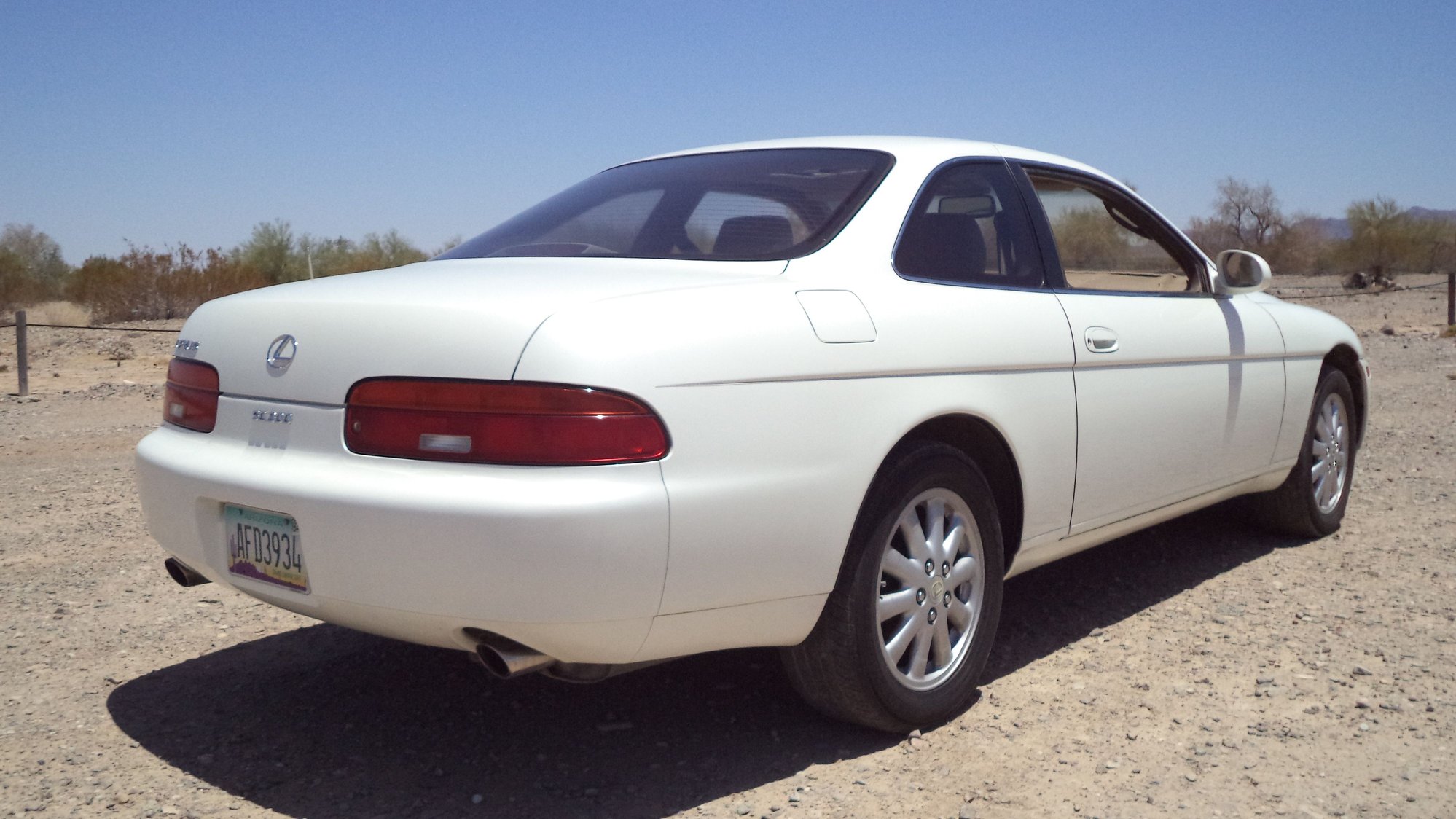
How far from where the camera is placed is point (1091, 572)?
16.2 feet

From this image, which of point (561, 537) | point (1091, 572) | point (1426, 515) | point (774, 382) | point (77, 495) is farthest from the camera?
point (77, 495)

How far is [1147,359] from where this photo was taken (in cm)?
381

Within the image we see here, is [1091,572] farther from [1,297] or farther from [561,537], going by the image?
[1,297]

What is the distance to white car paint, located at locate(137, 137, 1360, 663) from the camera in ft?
7.77

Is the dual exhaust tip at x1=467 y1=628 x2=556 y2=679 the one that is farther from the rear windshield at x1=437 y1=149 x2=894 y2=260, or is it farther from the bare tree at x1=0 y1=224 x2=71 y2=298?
the bare tree at x1=0 y1=224 x2=71 y2=298

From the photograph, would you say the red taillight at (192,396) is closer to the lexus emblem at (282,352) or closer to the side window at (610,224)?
the lexus emblem at (282,352)

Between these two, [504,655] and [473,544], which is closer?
[473,544]

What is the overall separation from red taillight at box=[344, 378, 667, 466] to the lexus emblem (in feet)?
1.29

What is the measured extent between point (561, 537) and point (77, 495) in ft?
16.9

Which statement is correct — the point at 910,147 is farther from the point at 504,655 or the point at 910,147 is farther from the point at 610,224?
the point at 504,655

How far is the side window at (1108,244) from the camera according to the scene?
386cm

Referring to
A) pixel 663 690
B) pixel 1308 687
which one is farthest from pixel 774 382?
pixel 1308 687

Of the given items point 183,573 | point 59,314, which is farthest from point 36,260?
point 183,573

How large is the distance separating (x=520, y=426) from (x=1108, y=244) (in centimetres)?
265
